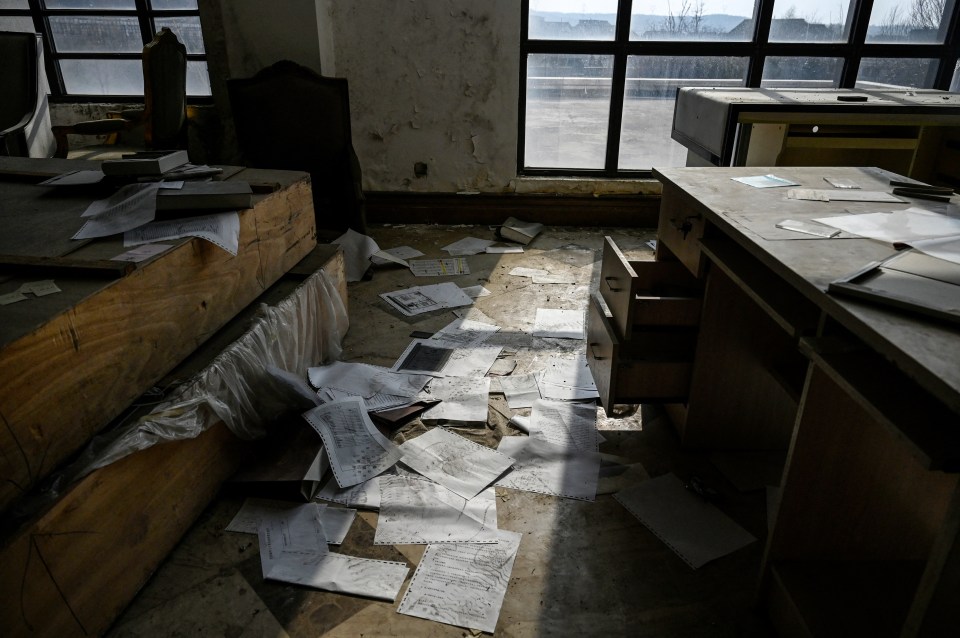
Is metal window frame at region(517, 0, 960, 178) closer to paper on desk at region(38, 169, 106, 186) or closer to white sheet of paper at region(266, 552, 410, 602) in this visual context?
paper on desk at region(38, 169, 106, 186)

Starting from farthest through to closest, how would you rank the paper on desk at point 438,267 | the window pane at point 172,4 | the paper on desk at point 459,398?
1. the window pane at point 172,4
2. the paper on desk at point 438,267
3. the paper on desk at point 459,398

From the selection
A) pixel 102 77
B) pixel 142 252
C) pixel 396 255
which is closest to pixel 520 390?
pixel 142 252

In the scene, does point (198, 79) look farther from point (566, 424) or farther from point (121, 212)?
point (566, 424)

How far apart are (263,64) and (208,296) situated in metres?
2.35

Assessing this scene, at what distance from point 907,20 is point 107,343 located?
14.6 feet

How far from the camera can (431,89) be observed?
3797 millimetres

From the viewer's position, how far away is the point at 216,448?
159 cm

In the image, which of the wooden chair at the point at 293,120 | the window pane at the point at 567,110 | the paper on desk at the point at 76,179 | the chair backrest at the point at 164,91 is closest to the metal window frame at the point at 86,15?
the chair backrest at the point at 164,91

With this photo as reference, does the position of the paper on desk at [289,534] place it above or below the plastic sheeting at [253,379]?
below

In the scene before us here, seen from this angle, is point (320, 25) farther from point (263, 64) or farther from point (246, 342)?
point (246, 342)

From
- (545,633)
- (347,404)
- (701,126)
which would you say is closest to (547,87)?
(701,126)

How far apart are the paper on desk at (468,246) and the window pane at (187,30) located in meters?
2.39

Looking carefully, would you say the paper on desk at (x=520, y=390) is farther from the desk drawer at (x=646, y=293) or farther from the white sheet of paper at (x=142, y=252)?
the white sheet of paper at (x=142, y=252)

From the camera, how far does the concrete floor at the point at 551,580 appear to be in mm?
1275
